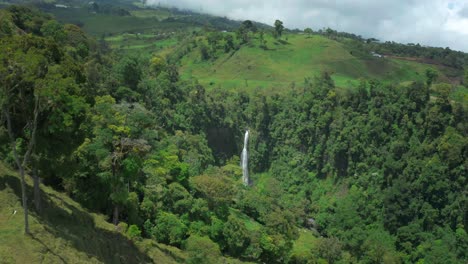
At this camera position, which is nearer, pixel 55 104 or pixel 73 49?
pixel 55 104

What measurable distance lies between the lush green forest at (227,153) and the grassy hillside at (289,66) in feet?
2.33

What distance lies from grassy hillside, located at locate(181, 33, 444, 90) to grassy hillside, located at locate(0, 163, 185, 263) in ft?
253

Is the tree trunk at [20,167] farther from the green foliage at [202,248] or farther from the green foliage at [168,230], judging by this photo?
the green foliage at [168,230]

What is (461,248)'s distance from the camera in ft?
208

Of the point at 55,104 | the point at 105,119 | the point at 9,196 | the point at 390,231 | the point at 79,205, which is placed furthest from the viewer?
the point at 390,231

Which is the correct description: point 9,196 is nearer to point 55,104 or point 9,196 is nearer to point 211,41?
point 55,104

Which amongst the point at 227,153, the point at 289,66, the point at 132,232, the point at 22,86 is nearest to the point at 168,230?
the point at 132,232

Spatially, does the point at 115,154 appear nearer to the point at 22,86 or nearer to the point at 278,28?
the point at 22,86

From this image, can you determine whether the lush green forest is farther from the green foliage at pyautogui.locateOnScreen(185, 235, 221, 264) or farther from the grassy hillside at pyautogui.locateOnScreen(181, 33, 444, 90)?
the grassy hillside at pyautogui.locateOnScreen(181, 33, 444, 90)

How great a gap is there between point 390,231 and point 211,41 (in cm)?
7284

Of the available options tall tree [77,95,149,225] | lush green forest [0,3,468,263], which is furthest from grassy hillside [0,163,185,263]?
tall tree [77,95,149,225]

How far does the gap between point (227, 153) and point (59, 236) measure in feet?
217

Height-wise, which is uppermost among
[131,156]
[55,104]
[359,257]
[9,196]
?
[55,104]

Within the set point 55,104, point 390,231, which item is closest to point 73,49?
point 55,104
